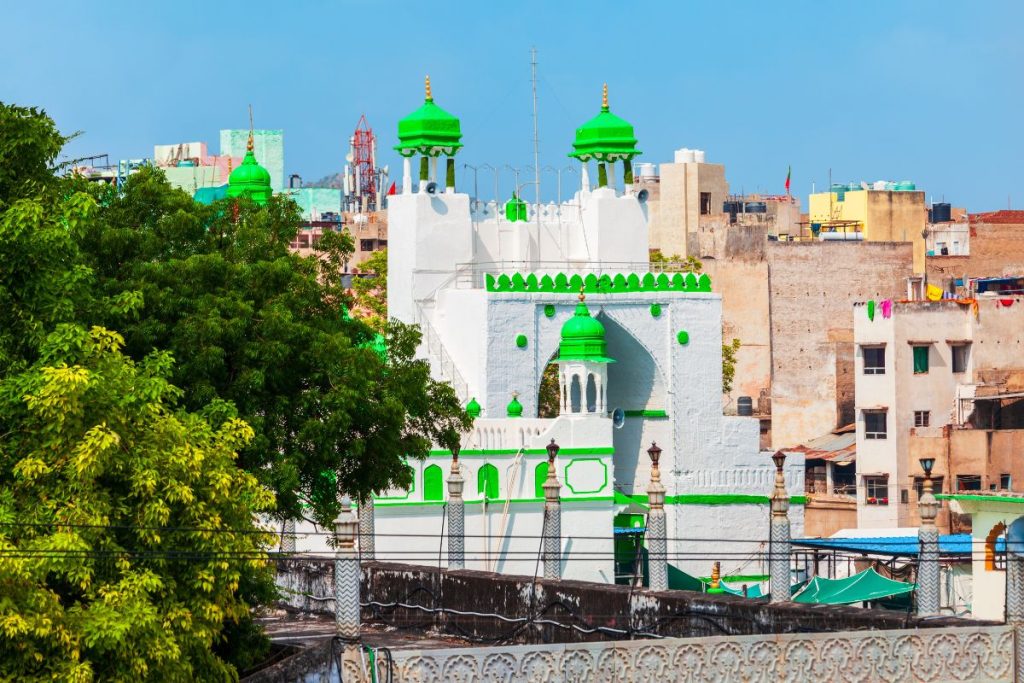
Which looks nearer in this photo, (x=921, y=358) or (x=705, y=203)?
(x=921, y=358)

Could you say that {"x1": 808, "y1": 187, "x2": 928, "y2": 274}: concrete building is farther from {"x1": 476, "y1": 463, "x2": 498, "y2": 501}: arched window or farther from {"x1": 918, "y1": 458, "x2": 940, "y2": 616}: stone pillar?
{"x1": 918, "y1": 458, "x2": 940, "y2": 616}: stone pillar

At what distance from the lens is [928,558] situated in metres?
31.1

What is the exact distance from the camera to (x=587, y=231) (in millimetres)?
54812

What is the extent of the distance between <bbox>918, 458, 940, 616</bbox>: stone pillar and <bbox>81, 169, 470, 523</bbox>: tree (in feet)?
24.3

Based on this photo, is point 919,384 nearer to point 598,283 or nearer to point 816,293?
point 598,283

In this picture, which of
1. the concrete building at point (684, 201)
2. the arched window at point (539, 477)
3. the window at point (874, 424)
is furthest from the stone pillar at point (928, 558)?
the concrete building at point (684, 201)

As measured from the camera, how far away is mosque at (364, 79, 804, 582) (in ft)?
156

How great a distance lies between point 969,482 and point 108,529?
33122mm

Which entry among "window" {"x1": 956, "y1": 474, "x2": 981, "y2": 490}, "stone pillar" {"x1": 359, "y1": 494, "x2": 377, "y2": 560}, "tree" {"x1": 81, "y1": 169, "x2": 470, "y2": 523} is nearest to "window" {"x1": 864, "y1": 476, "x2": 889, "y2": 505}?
"window" {"x1": 956, "y1": 474, "x2": 981, "y2": 490}

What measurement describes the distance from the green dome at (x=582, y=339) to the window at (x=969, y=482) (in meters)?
9.33

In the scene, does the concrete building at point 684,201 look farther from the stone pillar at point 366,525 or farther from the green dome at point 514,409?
the stone pillar at point 366,525

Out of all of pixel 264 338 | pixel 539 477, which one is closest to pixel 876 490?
pixel 539 477

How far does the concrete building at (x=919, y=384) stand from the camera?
56969 millimetres

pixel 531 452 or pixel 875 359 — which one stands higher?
pixel 875 359
